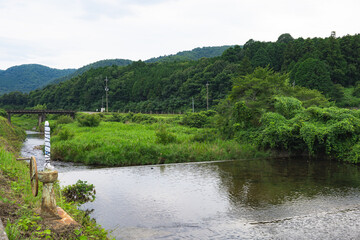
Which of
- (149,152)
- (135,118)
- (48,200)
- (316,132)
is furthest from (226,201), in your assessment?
(135,118)

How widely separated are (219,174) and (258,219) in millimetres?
6559

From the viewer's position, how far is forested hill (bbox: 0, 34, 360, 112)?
194 ft

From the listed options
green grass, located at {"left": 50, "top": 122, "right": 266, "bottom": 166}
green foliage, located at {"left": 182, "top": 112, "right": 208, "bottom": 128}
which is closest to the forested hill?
green foliage, located at {"left": 182, "top": 112, "right": 208, "bottom": 128}

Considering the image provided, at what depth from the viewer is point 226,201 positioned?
1174 centimetres

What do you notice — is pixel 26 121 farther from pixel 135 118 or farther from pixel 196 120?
pixel 196 120

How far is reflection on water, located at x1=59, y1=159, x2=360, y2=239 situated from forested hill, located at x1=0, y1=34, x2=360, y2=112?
29214 millimetres

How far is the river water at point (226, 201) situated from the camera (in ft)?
29.7

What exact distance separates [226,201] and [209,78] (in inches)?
2615

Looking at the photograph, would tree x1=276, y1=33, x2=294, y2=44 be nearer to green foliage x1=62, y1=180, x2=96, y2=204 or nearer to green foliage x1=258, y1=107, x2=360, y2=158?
green foliage x1=258, y1=107, x2=360, y2=158

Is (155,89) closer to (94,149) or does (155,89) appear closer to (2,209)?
(94,149)

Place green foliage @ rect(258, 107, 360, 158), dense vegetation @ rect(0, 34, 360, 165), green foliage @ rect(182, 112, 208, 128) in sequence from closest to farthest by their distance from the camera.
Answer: green foliage @ rect(258, 107, 360, 158) < dense vegetation @ rect(0, 34, 360, 165) < green foliage @ rect(182, 112, 208, 128)

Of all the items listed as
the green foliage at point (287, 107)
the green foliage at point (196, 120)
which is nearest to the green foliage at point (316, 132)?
the green foliage at point (287, 107)

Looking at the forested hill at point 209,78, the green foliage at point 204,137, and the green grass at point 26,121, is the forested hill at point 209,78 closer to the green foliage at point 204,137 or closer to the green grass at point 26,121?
the green foliage at point 204,137

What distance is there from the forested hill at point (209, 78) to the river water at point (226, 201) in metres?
29.2
